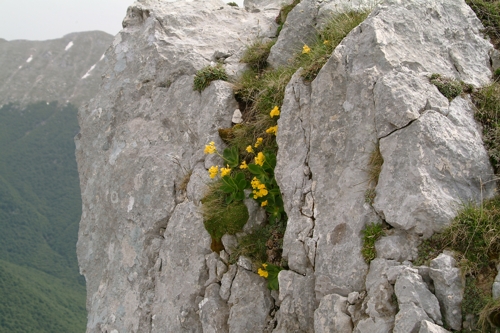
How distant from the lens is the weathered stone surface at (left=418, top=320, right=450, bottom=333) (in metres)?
4.96

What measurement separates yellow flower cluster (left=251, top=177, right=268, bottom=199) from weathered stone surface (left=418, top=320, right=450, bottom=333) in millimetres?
3742

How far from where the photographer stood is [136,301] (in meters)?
9.54

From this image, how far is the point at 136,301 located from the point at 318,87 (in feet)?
18.9

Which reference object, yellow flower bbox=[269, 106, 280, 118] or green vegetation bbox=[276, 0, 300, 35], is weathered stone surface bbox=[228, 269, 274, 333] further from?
green vegetation bbox=[276, 0, 300, 35]

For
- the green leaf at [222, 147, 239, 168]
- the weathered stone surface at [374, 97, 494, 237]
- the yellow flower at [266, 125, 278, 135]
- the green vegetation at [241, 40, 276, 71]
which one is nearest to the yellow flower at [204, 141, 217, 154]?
the green leaf at [222, 147, 239, 168]

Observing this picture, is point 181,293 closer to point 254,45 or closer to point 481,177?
point 481,177

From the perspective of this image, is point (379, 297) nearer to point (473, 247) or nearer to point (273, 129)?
point (473, 247)

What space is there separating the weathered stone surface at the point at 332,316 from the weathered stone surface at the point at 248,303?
4.70ft

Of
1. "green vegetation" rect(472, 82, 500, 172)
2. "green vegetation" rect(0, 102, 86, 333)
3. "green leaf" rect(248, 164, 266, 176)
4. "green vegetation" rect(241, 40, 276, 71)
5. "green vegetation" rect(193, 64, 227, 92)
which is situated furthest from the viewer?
"green vegetation" rect(0, 102, 86, 333)

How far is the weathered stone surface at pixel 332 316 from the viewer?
5.95m

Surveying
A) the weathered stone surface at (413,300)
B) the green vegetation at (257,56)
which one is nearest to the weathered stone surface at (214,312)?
the weathered stone surface at (413,300)

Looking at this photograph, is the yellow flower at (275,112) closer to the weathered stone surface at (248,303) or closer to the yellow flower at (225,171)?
the yellow flower at (225,171)

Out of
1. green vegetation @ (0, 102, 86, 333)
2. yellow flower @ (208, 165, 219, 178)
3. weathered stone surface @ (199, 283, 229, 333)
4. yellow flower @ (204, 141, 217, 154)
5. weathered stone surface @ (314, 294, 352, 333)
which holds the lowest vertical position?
green vegetation @ (0, 102, 86, 333)

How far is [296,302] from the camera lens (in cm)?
679
